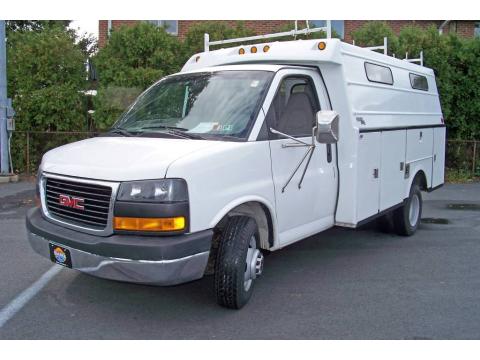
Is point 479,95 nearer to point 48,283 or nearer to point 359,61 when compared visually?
point 359,61

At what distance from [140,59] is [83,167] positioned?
8982 millimetres

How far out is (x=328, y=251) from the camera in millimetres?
6277

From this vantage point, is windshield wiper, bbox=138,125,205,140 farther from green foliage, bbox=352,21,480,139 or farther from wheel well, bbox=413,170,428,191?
green foliage, bbox=352,21,480,139

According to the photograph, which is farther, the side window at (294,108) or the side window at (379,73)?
the side window at (379,73)

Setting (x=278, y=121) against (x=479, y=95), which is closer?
(x=278, y=121)

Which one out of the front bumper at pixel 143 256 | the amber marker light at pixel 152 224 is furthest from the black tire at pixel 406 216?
the amber marker light at pixel 152 224

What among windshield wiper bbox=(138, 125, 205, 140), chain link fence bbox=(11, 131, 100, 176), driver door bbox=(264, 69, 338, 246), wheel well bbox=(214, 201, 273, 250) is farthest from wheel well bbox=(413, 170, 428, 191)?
chain link fence bbox=(11, 131, 100, 176)

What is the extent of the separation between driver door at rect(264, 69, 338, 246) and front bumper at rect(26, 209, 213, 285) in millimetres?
1081

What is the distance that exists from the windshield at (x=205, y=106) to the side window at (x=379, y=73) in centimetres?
173

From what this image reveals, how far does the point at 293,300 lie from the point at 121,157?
2.06 metres

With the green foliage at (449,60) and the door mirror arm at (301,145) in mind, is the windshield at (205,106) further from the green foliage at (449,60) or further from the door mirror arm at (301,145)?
the green foliage at (449,60)

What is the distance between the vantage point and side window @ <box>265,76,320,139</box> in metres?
4.54

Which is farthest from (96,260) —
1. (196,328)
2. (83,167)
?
(196,328)

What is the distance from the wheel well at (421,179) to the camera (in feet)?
23.4
